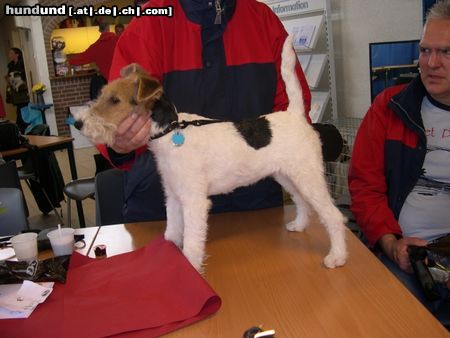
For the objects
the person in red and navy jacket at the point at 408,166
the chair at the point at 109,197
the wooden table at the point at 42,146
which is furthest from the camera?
the wooden table at the point at 42,146

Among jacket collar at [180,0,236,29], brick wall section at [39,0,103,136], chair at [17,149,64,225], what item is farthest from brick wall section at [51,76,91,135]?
jacket collar at [180,0,236,29]

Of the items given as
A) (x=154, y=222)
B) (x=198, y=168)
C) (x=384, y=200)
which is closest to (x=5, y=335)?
(x=198, y=168)

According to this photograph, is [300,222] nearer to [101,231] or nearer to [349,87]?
[101,231]

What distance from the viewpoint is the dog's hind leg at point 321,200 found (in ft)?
4.63

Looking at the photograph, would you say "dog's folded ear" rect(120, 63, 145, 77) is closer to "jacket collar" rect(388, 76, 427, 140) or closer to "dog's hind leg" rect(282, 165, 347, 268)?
"dog's hind leg" rect(282, 165, 347, 268)

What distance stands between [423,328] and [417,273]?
0.63 meters

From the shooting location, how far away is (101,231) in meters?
1.85

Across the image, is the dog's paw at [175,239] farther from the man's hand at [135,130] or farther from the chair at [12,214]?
the chair at [12,214]

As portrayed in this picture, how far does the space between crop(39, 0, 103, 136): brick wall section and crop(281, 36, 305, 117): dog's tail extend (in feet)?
29.7

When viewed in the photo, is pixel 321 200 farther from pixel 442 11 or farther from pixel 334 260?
pixel 442 11

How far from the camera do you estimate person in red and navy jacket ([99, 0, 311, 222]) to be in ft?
5.56

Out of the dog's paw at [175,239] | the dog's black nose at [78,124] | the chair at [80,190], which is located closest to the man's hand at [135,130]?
the dog's black nose at [78,124]

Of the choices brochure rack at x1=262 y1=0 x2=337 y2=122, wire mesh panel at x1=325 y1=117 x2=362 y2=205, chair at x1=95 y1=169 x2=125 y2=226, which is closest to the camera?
chair at x1=95 y1=169 x2=125 y2=226

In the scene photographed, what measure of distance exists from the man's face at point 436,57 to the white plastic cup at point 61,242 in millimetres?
1643
